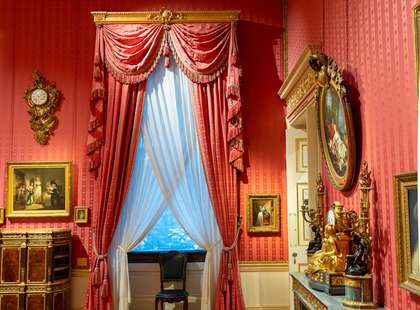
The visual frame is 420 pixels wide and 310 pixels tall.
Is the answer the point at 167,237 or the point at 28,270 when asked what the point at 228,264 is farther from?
the point at 28,270

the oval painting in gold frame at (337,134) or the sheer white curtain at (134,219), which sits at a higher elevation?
the oval painting in gold frame at (337,134)

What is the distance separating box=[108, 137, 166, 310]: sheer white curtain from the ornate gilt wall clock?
1481 mm

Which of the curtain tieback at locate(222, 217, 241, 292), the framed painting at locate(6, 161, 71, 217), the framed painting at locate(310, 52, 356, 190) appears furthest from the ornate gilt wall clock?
the framed painting at locate(310, 52, 356, 190)

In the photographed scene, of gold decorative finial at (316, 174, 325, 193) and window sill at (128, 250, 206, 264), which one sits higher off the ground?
gold decorative finial at (316, 174, 325, 193)

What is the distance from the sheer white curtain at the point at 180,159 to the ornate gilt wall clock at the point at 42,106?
147cm

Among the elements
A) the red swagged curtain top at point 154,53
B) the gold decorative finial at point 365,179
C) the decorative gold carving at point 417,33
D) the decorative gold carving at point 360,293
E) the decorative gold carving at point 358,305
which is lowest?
the decorative gold carving at point 358,305

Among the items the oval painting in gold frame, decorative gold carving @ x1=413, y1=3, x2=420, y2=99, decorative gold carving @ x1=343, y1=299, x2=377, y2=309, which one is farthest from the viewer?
→ the oval painting in gold frame

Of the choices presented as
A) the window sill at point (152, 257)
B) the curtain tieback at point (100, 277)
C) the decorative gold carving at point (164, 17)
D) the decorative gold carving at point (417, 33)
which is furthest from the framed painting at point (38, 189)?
the decorative gold carving at point (417, 33)

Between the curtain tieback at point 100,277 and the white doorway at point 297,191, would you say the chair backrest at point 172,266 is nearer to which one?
the curtain tieback at point 100,277

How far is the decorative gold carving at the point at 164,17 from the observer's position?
7.97 m

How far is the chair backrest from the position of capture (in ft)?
24.6

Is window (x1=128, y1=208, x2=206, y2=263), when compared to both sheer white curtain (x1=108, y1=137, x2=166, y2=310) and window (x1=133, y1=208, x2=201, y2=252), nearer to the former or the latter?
window (x1=133, y1=208, x2=201, y2=252)

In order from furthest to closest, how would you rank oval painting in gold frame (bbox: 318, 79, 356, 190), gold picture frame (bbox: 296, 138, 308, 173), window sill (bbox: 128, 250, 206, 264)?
window sill (bbox: 128, 250, 206, 264), gold picture frame (bbox: 296, 138, 308, 173), oval painting in gold frame (bbox: 318, 79, 356, 190)

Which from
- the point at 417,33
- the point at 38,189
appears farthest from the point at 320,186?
the point at 38,189
